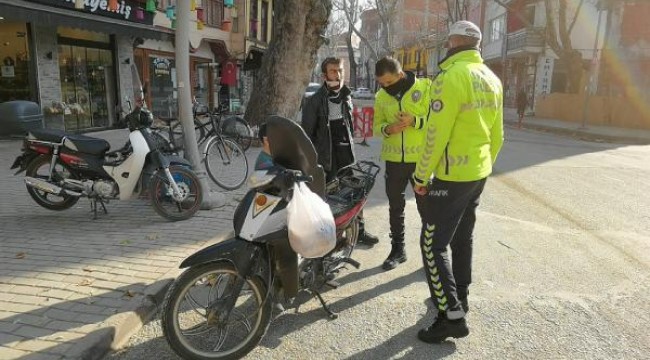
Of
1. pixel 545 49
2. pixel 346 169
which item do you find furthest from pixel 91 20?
pixel 545 49

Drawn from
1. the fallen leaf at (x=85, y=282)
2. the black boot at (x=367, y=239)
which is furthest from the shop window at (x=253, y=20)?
the fallen leaf at (x=85, y=282)

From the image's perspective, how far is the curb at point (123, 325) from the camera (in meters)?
3.09

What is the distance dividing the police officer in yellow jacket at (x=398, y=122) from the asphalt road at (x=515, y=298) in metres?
0.79

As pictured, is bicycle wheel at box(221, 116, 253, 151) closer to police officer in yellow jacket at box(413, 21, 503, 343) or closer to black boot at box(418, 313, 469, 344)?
police officer in yellow jacket at box(413, 21, 503, 343)

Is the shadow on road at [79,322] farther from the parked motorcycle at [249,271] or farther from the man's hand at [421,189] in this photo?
the man's hand at [421,189]

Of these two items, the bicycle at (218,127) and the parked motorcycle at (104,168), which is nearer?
the parked motorcycle at (104,168)

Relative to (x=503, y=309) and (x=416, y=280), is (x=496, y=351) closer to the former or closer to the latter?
(x=503, y=309)

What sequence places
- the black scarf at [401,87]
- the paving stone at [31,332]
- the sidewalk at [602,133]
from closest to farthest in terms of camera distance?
the paving stone at [31,332]
the black scarf at [401,87]
the sidewalk at [602,133]

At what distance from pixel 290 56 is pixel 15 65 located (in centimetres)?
659

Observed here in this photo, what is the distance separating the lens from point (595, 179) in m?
9.26

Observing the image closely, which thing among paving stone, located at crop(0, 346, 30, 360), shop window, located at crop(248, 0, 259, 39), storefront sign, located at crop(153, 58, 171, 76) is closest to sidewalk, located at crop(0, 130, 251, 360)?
paving stone, located at crop(0, 346, 30, 360)

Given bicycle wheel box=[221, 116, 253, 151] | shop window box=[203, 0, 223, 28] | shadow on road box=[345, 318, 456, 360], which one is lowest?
shadow on road box=[345, 318, 456, 360]

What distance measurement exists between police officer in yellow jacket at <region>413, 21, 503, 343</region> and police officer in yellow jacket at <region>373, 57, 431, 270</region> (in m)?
1.07

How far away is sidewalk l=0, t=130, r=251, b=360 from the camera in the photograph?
3.21 meters
